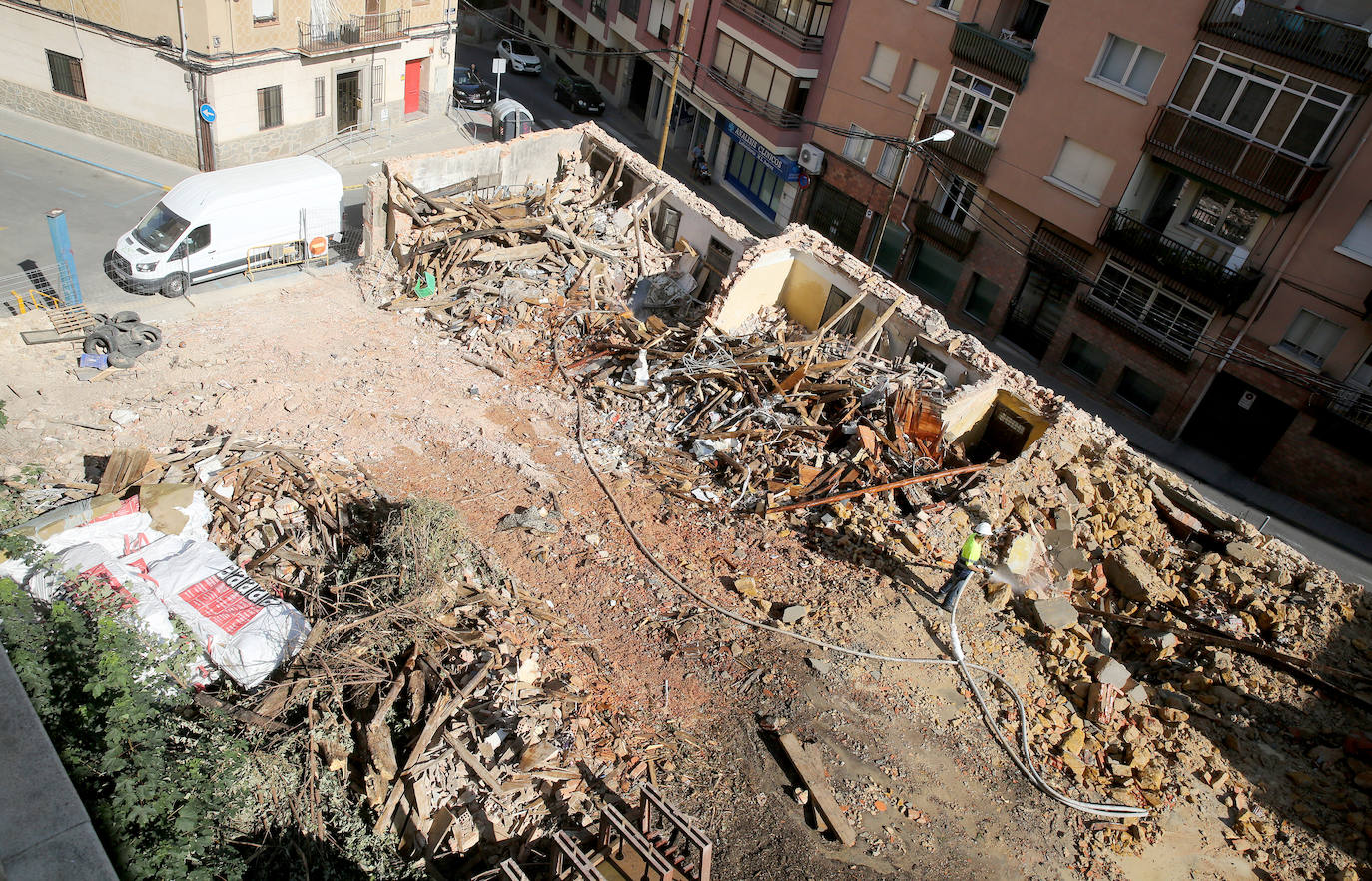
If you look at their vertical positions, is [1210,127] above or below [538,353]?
above

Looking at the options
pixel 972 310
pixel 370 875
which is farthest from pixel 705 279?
pixel 370 875

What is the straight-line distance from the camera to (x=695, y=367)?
1744 cm

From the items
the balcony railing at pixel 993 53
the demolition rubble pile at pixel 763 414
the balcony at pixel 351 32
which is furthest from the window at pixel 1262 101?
the balcony at pixel 351 32

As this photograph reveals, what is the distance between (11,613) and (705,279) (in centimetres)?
1630

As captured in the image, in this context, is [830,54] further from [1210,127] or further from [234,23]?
[234,23]

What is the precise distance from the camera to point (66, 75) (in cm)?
2594

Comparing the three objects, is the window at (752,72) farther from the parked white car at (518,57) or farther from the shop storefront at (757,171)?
the parked white car at (518,57)

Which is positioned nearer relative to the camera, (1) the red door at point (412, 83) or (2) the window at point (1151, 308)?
(2) the window at point (1151, 308)

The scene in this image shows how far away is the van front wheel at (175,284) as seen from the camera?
1988 centimetres

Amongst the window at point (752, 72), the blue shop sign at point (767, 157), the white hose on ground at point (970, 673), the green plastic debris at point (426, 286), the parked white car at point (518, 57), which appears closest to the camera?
the white hose on ground at point (970, 673)

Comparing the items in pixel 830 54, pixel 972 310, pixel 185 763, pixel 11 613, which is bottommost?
pixel 972 310

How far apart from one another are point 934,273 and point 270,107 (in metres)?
21.9

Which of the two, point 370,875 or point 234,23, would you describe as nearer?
point 370,875

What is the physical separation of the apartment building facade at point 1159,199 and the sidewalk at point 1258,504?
1.23 feet
